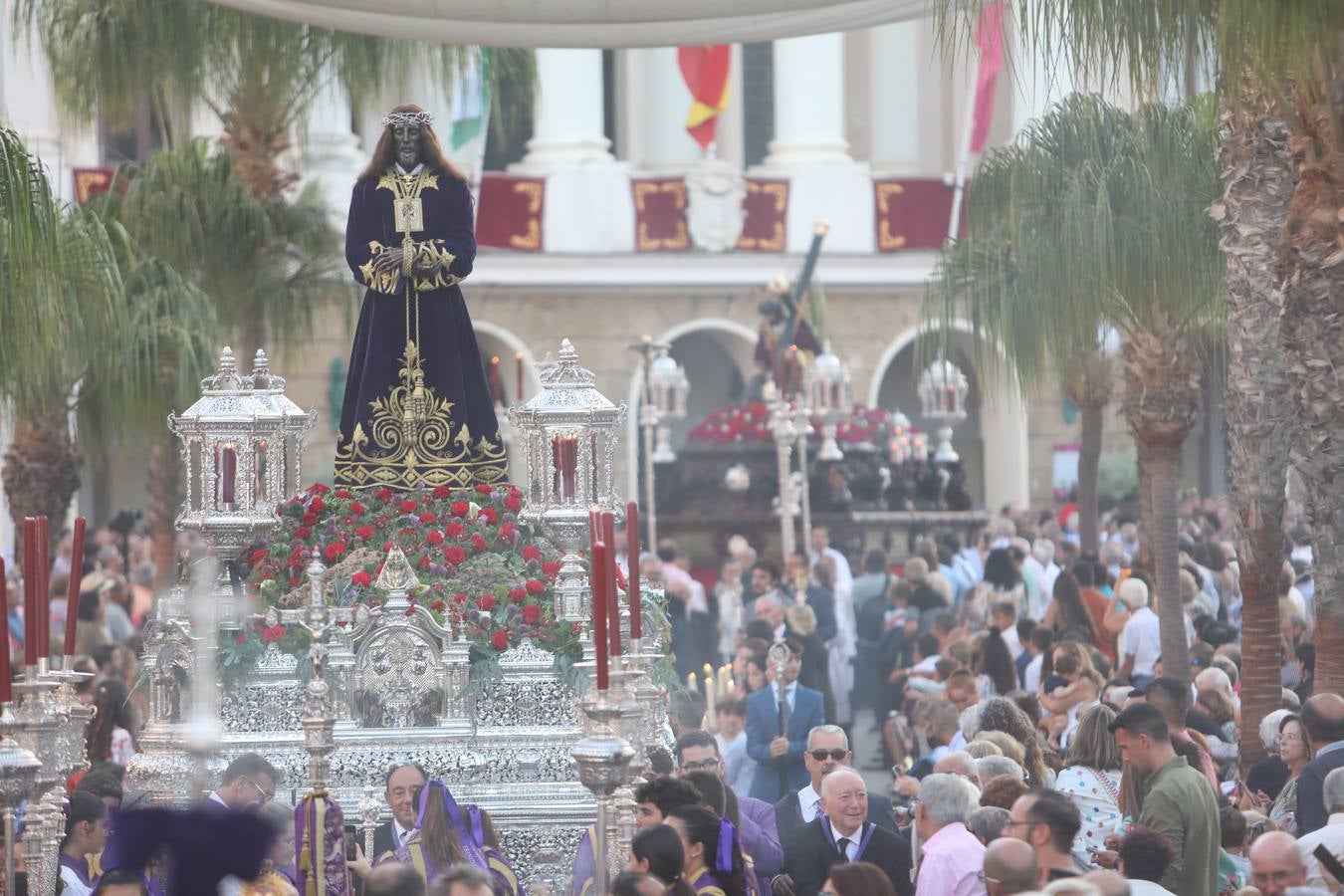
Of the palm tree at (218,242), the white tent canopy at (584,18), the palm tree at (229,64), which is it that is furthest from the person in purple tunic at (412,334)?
the palm tree at (218,242)

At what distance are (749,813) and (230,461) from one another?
3.00m

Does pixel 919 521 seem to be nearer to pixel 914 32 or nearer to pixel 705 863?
pixel 914 32

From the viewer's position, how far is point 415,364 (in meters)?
10.8

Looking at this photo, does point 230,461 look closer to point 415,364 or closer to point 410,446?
point 410,446

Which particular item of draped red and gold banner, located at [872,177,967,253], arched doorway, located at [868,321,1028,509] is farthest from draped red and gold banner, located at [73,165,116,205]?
arched doorway, located at [868,321,1028,509]

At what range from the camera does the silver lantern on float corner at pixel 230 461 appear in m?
10.2

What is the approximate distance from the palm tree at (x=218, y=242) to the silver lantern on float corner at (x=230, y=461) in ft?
21.1

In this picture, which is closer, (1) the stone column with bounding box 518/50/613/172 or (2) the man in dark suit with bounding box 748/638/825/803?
(2) the man in dark suit with bounding box 748/638/825/803

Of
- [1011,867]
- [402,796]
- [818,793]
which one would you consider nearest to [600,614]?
[1011,867]

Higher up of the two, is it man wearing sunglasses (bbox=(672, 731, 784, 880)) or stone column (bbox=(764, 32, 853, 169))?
stone column (bbox=(764, 32, 853, 169))

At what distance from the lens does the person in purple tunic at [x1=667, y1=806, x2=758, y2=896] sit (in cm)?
705

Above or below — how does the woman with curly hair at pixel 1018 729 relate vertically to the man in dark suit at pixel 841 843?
above

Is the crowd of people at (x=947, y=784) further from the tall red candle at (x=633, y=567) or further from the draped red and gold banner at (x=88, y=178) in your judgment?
the draped red and gold banner at (x=88, y=178)

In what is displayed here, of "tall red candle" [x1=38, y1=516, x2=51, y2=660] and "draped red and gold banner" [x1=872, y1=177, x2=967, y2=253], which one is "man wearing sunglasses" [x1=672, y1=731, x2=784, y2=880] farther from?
"draped red and gold banner" [x1=872, y1=177, x2=967, y2=253]
